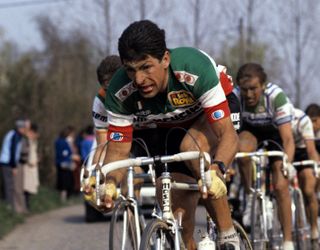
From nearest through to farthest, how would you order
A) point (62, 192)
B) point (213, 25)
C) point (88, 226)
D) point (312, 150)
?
point (312, 150) → point (88, 226) → point (62, 192) → point (213, 25)

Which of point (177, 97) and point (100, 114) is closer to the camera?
point (177, 97)

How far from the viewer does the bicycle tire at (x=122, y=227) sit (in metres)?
7.20

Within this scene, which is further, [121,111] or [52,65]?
[52,65]

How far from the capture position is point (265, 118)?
32.4 feet

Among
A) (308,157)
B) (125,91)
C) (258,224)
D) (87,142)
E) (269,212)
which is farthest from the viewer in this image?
(87,142)

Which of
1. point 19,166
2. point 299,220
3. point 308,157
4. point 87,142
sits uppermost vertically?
point 87,142

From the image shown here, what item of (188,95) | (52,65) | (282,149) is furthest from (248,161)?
(52,65)

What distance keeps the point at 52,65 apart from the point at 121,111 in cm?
3667

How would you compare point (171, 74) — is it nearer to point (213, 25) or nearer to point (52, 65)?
point (213, 25)

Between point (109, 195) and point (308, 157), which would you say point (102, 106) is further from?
point (308, 157)

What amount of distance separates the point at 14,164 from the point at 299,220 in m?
7.70

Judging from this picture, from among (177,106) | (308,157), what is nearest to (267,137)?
(308,157)

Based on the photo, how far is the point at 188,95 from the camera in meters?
6.24

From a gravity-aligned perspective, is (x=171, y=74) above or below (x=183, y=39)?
below
